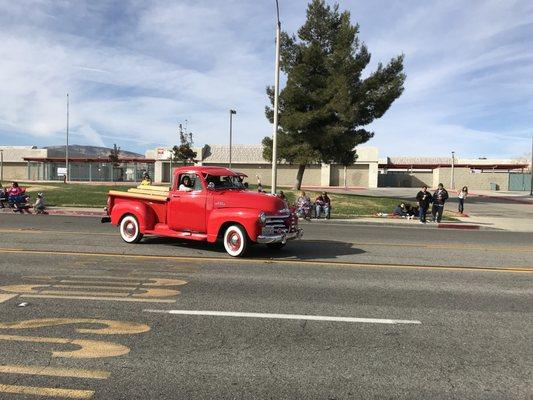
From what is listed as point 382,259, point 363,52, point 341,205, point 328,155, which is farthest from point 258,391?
point 363,52

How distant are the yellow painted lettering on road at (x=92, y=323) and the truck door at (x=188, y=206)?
5.46 metres

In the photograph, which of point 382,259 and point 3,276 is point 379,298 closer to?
point 382,259

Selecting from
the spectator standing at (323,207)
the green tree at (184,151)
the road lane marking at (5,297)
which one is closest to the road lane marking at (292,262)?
the road lane marking at (5,297)

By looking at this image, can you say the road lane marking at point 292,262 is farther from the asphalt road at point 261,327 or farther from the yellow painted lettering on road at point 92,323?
the yellow painted lettering on road at point 92,323

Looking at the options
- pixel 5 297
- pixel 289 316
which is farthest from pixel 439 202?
pixel 5 297

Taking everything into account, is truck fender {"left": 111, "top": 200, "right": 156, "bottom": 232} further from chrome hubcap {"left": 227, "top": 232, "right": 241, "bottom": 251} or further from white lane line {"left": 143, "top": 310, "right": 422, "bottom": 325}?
white lane line {"left": 143, "top": 310, "right": 422, "bottom": 325}

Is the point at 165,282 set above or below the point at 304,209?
below

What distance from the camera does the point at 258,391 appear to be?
151 inches

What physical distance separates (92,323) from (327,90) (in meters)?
27.3

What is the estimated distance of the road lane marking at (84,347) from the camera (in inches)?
177

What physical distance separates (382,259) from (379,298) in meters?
3.80

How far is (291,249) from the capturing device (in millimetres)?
11805

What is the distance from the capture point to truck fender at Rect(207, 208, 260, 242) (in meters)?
10.0

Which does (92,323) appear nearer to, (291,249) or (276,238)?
(276,238)
